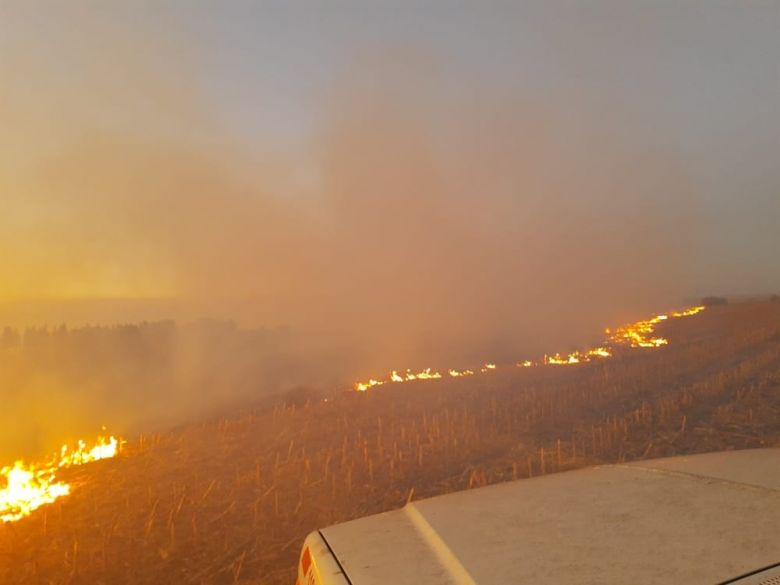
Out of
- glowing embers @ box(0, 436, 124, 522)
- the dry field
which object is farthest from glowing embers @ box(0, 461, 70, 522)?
the dry field

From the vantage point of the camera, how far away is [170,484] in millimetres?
8125

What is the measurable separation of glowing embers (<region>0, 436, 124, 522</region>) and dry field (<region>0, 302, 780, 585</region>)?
0.33 m

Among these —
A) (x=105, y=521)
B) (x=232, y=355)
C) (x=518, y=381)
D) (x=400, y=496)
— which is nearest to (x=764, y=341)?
(x=518, y=381)

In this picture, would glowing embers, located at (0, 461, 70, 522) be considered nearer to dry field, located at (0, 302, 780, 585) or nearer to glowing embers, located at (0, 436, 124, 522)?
glowing embers, located at (0, 436, 124, 522)

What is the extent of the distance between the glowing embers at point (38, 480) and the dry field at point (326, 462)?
334 millimetres

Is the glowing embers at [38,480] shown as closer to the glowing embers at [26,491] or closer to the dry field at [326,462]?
the glowing embers at [26,491]

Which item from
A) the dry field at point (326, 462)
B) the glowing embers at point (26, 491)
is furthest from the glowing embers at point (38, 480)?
the dry field at point (326, 462)

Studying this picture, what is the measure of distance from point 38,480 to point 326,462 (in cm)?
508

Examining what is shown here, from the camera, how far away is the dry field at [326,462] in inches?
238

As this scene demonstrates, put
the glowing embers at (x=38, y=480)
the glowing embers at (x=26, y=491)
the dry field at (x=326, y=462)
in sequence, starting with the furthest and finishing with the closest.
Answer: the glowing embers at (x=38, y=480)
the glowing embers at (x=26, y=491)
the dry field at (x=326, y=462)

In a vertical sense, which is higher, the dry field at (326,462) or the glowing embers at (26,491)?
the glowing embers at (26,491)

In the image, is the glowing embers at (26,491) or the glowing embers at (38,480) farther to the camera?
the glowing embers at (38,480)

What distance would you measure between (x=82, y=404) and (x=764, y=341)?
3314 centimetres

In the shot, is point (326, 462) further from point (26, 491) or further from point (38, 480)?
point (38, 480)
